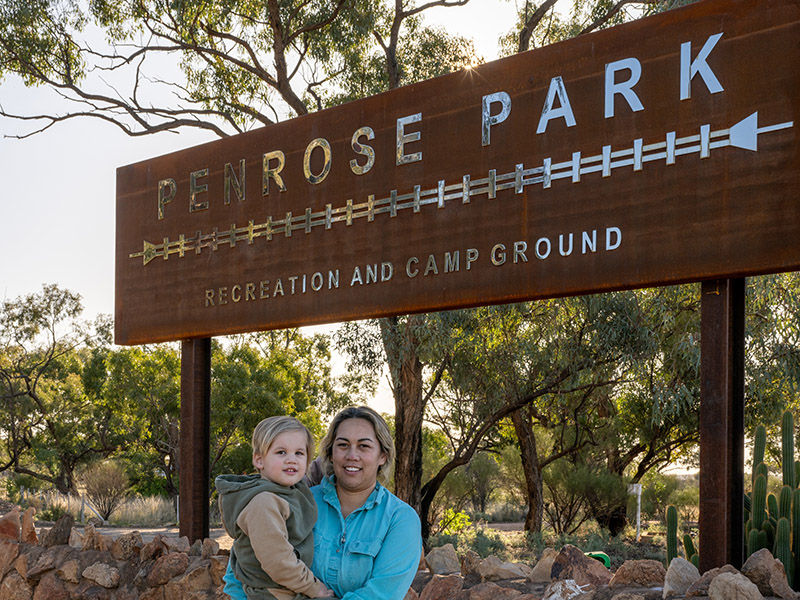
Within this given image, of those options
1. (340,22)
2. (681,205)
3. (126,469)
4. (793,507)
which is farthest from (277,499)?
(126,469)

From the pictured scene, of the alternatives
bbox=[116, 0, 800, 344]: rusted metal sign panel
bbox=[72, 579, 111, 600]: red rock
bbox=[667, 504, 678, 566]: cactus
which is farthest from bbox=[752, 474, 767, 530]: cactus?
bbox=[72, 579, 111, 600]: red rock

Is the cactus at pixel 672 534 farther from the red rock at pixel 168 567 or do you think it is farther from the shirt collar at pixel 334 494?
the shirt collar at pixel 334 494

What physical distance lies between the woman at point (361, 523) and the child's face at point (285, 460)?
9cm

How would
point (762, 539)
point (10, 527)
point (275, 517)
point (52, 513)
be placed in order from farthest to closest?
point (52, 513)
point (10, 527)
point (762, 539)
point (275, 517)

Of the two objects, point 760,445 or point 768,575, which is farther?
point 760,445

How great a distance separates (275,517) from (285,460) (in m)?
0.21

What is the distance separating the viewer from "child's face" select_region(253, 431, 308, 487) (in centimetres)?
304

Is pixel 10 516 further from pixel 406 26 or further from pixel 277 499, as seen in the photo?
pixel 406 26

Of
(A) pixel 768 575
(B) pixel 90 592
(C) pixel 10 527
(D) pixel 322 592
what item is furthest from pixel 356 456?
(C) pixel 10 527

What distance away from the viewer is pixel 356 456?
2996 mm

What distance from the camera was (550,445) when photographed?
21047 millimetres

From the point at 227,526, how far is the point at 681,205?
2.54m

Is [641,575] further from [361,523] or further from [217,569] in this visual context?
[217,569]

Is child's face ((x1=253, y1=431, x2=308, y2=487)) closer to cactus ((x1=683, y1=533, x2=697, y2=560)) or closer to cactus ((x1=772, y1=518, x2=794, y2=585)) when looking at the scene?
cactus ((x1=772, y1=518, x2=794, y2=585))
